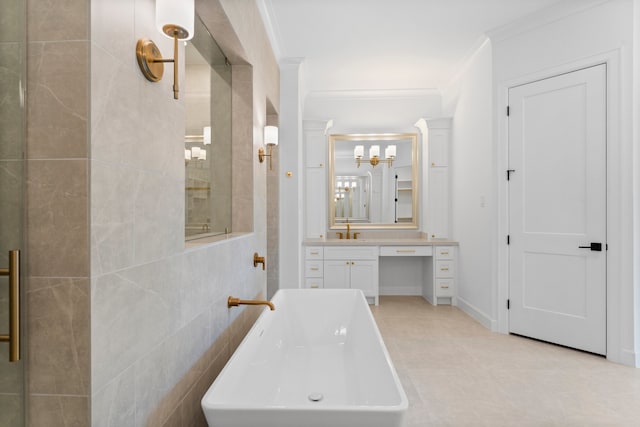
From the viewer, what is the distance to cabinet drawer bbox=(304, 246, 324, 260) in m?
4.27

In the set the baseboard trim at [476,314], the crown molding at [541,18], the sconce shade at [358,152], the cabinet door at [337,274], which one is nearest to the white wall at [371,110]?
the sconce shade at [358,152]

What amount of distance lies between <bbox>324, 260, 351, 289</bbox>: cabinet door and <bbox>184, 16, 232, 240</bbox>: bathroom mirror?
2119 millimetres

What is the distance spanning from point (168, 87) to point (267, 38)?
7.40ft

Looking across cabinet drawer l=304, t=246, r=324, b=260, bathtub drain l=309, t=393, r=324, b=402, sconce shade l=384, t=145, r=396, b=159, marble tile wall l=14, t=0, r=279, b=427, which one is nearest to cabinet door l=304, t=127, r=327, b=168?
sconce shade l=384, t=145, r=396, b=159

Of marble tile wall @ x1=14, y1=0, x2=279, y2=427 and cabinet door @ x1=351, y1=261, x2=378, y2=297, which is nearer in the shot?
marble tile wall @ x1=14, y1=0, x2=279, y2=427

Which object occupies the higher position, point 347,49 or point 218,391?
point 347,49

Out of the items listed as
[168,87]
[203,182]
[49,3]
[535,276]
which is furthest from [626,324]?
[49,3]

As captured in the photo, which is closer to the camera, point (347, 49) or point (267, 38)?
point (267, 38)

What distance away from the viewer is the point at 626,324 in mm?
2555

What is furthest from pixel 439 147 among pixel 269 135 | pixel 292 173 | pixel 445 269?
pixel 269 135

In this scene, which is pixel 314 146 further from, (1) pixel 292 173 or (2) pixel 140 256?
(2) pixel 140 256

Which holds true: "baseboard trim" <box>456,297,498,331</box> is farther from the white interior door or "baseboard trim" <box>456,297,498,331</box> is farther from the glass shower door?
the glass shower door

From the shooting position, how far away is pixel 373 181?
492cm

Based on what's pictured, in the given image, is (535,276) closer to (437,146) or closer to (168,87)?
(437,146)
